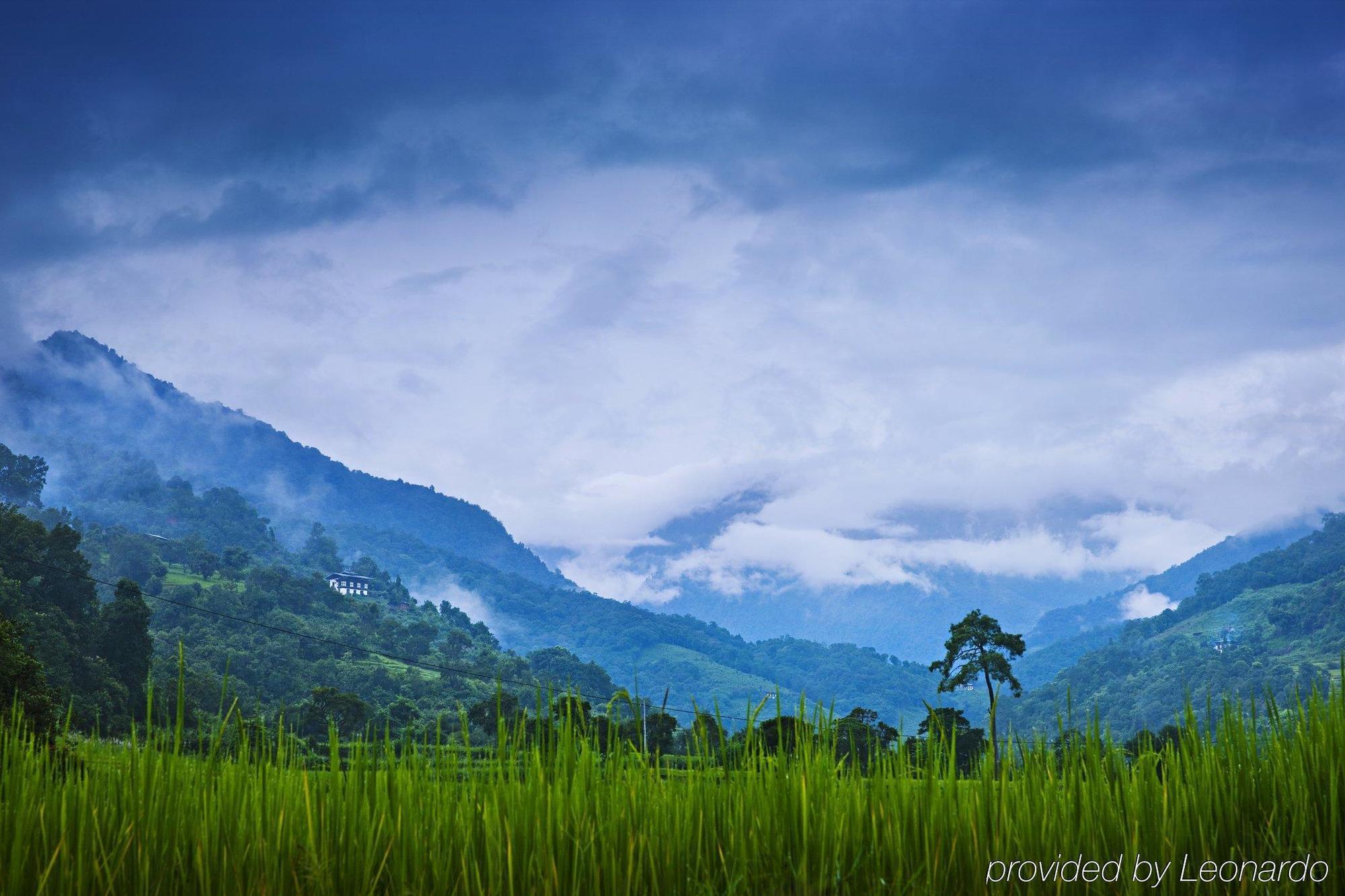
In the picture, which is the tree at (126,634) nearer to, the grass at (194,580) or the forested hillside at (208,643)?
the forested hillside at (208,643)

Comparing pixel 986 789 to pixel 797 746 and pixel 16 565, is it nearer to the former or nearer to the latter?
pixel 797 746

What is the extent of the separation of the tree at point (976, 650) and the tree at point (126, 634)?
7518cm

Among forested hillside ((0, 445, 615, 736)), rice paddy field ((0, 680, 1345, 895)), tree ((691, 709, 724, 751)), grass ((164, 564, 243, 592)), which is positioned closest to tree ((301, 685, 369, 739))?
forested hillside ((0, 445, 615, 736))

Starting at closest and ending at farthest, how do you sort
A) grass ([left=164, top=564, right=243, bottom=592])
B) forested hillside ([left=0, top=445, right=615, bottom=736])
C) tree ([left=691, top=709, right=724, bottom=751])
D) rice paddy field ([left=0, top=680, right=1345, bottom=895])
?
rice paddy field ([left=0, top=680, right=1345, bottom=895]) → tree ([left=691, top=709, right=724, bottom=751]) → forested hillside ([left=0, top=445, right=615, bottom=736]) → grass ([left=164, top=564, right=243, bottom=592])

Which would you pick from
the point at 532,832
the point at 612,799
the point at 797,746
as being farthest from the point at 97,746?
the point at 797,746

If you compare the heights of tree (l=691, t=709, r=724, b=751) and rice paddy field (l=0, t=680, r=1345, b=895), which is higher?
tree (l=691, t=709, r=724, b=751)

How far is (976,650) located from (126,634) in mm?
80647

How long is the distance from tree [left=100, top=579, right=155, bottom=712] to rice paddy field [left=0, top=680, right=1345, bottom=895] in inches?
3798

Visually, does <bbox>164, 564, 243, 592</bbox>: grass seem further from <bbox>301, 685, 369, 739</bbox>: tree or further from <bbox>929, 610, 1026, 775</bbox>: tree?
<bbox>929, 610, 1026, 775</bbox>: tree

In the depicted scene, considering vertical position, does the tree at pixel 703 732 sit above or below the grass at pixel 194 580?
below

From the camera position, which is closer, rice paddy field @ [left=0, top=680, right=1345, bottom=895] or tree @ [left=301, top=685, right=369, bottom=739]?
Result: rice paddy field @ [left=0, top=680, right=1345, bottom=895]

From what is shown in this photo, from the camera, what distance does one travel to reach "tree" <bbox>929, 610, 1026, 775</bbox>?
5722 cm

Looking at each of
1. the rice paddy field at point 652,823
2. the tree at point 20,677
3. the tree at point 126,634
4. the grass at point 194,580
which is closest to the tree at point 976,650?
the tree at point 20,677

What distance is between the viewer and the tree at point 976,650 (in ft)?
188
